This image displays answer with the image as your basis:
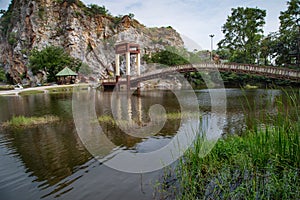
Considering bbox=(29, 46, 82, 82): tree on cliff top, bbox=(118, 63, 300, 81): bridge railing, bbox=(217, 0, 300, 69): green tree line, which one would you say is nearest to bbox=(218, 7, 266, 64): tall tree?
bbox=(217, 0, 300, 69): green tree line

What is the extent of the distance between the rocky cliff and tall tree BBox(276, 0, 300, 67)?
32202 millimetres

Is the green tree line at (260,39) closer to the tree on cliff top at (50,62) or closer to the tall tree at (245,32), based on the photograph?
the tall tree at (245,32)

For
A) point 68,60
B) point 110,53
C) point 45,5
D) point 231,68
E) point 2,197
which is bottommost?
point 2,197

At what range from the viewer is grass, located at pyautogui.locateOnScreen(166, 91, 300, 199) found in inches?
106

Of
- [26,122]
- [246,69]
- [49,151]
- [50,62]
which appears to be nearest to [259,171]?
[49,151]

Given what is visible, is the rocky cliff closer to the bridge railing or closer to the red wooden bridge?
the red wooden bridge

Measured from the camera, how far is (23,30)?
4516 cm

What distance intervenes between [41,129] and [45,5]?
47.7 m

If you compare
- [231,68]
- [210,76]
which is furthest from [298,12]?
[231,68]

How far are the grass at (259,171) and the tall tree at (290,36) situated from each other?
31.8m

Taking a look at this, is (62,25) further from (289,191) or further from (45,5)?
(289,191)

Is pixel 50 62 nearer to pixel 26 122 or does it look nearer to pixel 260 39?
pixel 26 122

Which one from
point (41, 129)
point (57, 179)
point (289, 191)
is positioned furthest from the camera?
point (41, 129)

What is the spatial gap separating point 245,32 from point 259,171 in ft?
127
